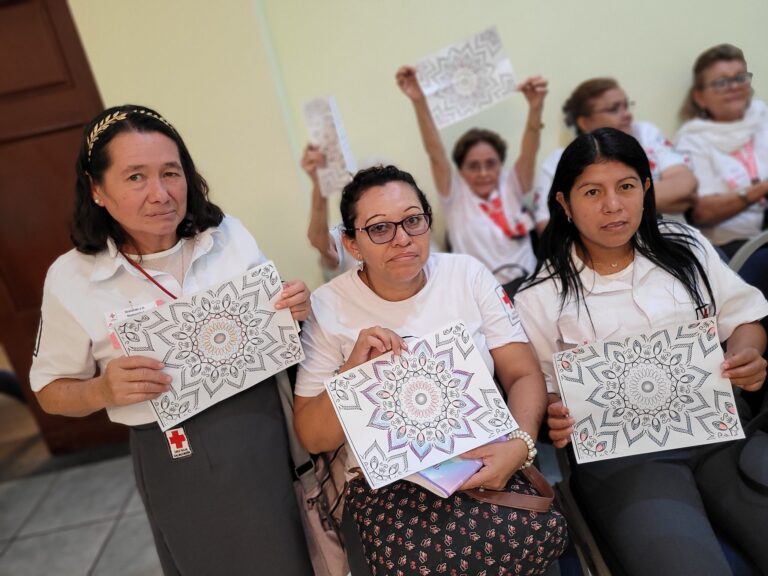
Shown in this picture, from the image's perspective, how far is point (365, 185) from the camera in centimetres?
138

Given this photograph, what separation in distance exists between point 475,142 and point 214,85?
1.32 metres

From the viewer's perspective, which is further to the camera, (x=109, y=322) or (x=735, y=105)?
(x=735, y=105)

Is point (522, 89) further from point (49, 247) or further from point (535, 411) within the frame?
point (49, 247)

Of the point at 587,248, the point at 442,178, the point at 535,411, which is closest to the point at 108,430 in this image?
the point at 442,178

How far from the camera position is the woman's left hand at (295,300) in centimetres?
128

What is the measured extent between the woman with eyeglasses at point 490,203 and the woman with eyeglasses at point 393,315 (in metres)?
0.99

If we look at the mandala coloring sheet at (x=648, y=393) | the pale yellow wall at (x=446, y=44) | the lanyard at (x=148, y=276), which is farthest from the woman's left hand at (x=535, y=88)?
the lanyard at (x=148, y=276)

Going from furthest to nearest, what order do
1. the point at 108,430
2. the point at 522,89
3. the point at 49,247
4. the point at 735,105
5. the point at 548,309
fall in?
the point at 108,430
the point at 49,247
the point at 522,89
the point at 735,105
the point at 548,309

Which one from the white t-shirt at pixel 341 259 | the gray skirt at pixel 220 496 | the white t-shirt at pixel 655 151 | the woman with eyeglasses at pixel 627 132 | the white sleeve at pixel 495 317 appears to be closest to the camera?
the gray skirt at pixel 220 496

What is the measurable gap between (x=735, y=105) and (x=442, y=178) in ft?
4.12

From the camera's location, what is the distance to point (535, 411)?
1.31m

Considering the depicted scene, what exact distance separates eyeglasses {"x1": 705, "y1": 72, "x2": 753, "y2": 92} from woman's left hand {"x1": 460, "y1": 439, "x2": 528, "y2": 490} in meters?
1.68

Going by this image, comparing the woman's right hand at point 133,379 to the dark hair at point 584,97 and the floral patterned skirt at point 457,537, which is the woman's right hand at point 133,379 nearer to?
the floral patterned skirt at point 457,537

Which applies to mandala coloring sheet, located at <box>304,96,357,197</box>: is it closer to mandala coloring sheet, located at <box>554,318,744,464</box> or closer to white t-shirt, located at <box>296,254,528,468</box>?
white t-shirt, located at <box>296,254,528,468</box>
